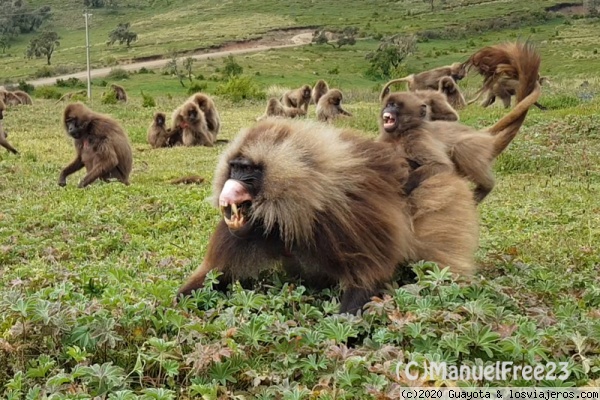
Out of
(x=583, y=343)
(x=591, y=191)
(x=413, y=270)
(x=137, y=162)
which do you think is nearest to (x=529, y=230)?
(x=591, y=191)

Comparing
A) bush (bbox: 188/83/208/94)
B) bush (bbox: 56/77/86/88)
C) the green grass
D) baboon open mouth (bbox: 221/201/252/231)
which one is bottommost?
bush (bbox: 56/77/86/88)

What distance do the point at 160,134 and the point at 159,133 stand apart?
0.06 m

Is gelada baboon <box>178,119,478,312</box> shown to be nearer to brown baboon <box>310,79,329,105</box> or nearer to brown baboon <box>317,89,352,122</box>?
brown baboon <box>317,89,352,122</box>

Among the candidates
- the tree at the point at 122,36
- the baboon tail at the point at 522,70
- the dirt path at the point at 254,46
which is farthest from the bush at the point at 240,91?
the tree at the point at 122,36

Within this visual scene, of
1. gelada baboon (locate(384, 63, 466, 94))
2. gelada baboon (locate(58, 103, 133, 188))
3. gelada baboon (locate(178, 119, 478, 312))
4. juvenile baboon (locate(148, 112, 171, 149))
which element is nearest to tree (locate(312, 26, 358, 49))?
gelada baboon (locate(384, 63, 466, 94))

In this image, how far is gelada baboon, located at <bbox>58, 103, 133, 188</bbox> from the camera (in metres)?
12.6

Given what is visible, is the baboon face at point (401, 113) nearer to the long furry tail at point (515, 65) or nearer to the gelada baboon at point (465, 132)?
the gelada baboon at point (465, 132)

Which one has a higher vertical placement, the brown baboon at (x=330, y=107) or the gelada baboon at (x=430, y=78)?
the gelada baboon at (x=430, y=78)

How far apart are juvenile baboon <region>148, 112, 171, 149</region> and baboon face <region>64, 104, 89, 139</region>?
7207 mm

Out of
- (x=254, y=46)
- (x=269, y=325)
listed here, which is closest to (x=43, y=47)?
(x=254, y=46)

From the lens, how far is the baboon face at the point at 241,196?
442cm

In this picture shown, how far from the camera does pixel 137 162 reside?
16594 mm

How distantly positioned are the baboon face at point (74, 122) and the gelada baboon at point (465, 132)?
679 cm

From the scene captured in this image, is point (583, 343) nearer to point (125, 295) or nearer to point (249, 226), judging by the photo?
point (249, 226)
